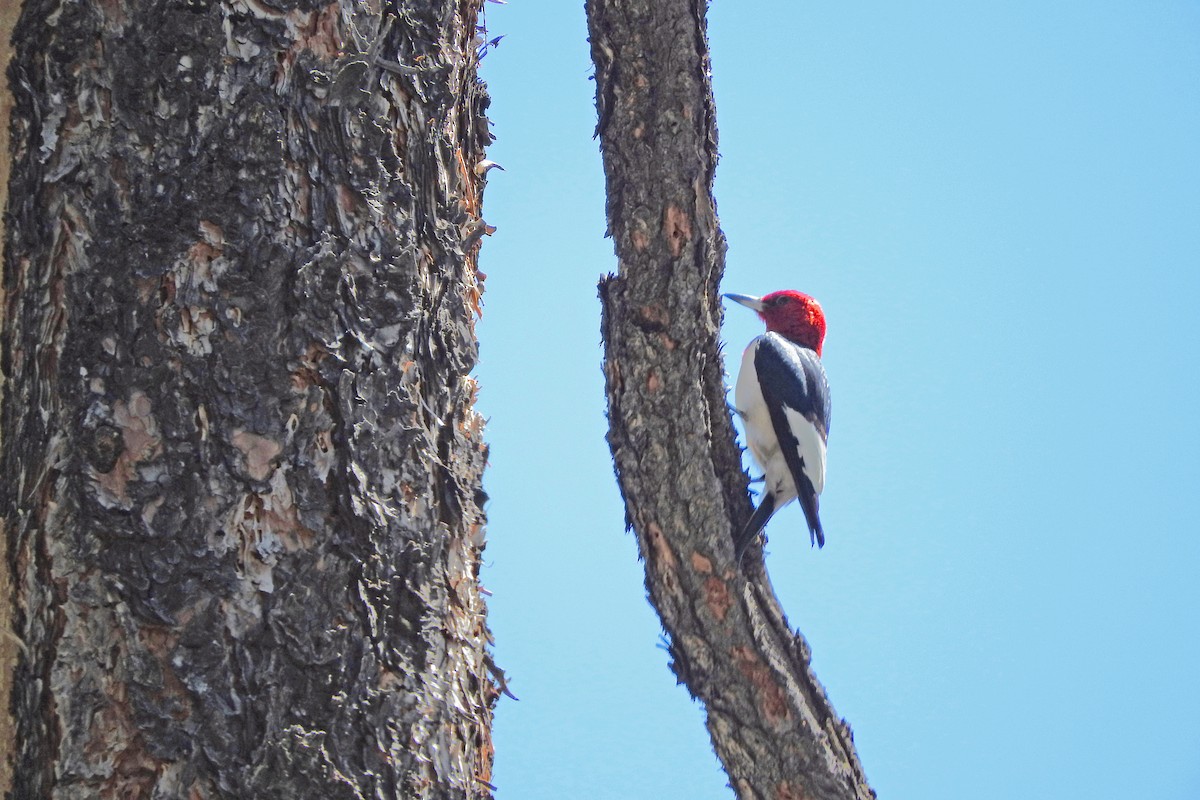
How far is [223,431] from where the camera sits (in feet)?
4.33

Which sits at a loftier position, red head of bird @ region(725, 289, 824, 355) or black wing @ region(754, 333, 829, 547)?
red head of bird @ region(725, 289, 824, 355)

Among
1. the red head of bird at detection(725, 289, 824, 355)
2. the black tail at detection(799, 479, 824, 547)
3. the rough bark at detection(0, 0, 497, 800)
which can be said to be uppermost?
the red head of bird at detection(725, 289, 824, 355)

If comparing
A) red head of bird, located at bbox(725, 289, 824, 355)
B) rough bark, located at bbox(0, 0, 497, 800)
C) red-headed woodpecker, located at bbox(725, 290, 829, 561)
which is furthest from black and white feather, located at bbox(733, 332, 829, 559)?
rough bark, located at bbox(0, 0, 497, 800)

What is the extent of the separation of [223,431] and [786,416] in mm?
2939

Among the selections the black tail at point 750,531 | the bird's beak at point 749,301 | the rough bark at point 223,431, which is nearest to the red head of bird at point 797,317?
the bird's beak at point 749,301

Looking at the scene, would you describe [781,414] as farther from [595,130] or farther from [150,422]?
[150,422]

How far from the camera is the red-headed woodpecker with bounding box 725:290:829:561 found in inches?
152

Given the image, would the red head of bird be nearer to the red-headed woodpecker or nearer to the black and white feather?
the red-headed woodpecker

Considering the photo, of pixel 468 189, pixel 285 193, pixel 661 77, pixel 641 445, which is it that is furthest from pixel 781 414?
pixel 285 193

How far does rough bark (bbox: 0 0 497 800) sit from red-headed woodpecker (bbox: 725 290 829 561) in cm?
226

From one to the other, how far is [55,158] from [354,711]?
784 millimetres

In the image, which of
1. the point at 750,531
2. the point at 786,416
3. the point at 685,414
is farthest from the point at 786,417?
the point at 685,414

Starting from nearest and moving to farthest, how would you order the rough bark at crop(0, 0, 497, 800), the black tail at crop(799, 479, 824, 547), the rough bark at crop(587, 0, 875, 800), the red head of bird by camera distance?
the rough bark at crop(0, 0, 497, 800) → the rough bark at crop(587, 0, 875, 800) → the black tail at crop(799, 479, 824, 547) → the red head of bird

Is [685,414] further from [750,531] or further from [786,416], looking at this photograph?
[786,416]
